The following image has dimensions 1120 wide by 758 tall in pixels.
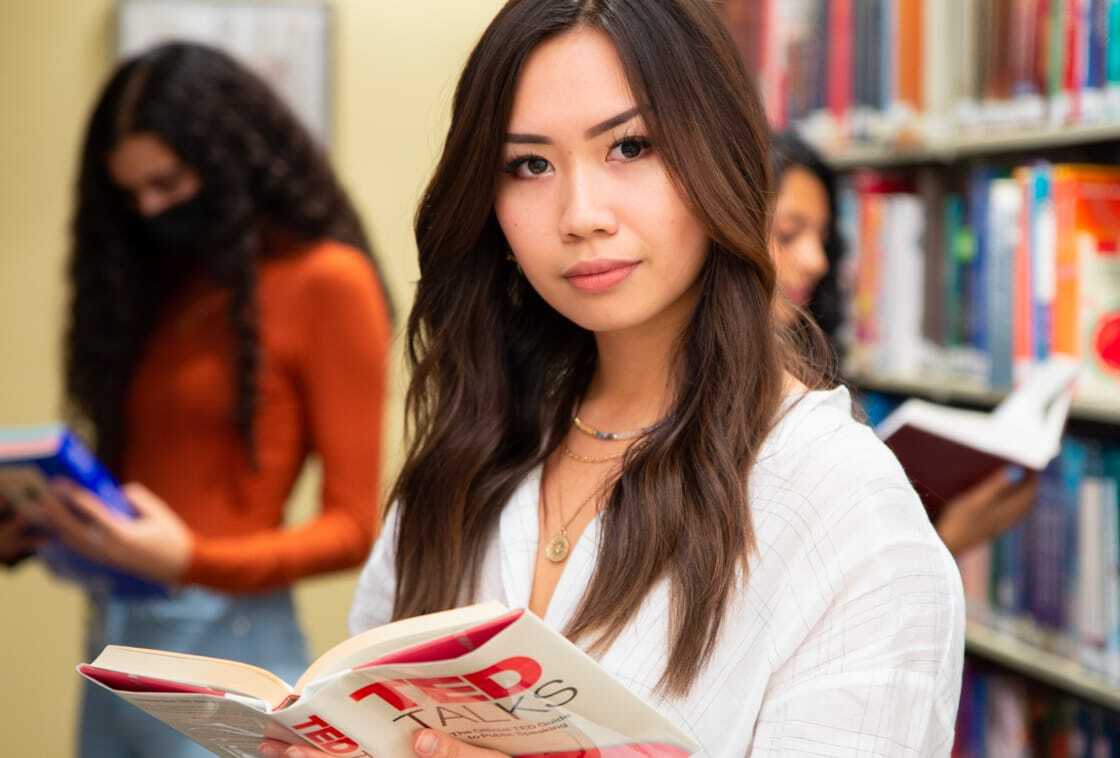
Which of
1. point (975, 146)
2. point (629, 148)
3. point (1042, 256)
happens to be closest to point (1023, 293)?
point (1042, 256)

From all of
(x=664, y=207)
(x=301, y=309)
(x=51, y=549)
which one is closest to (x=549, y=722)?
(x=664, y=207)

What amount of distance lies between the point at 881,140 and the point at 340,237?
1152 mm

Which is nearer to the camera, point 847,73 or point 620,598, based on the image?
point 620,598

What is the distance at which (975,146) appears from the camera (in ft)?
7.84

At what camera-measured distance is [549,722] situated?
961 millimetres

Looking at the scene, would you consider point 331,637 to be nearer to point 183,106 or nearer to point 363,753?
point 183,106

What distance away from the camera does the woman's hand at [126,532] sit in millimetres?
1988

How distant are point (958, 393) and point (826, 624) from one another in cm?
149

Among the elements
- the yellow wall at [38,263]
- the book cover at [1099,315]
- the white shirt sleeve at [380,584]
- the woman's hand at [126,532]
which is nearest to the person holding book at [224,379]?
the woman's hand at [126,532]

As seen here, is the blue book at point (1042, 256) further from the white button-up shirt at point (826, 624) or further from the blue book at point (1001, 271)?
the white button-up shirt at point (826, 624)

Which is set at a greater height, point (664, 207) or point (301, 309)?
point (664, 207)

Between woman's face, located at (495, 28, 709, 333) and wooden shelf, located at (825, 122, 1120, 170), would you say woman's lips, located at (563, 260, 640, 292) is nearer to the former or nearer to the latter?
woman's face, located at (495, 28, 709, 333)

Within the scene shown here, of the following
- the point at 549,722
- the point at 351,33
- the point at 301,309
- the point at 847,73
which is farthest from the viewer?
the point at 351,33

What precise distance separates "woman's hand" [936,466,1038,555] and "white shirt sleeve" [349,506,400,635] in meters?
0.97
